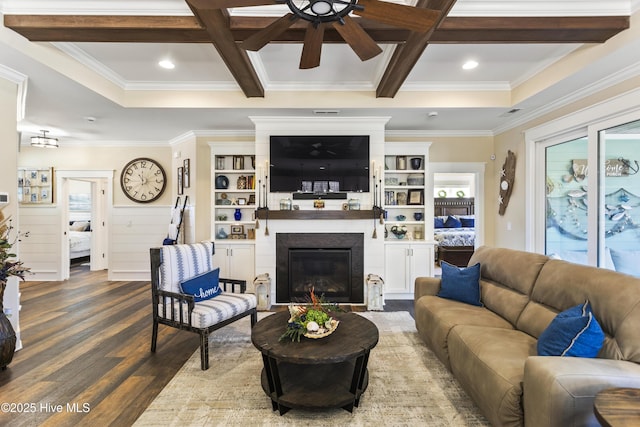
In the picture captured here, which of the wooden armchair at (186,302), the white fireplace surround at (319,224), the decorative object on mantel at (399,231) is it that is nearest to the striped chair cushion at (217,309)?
the wooden armchair at (186,302)

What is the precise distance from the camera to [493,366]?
1870 mm

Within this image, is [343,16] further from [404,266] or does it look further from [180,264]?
[404,266]

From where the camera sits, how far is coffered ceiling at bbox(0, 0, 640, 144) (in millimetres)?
2477

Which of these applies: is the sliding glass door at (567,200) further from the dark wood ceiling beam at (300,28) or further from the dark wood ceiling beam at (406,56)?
the dark wood ceiling beam at (406,56)

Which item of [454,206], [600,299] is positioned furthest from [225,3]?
[454,206]

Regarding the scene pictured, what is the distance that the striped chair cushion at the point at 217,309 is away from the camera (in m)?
2.74

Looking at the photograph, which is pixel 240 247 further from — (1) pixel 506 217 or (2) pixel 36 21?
(1) pixel 506 217

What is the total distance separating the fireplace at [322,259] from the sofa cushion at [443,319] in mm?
1394

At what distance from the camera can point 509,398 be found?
170 centimetres

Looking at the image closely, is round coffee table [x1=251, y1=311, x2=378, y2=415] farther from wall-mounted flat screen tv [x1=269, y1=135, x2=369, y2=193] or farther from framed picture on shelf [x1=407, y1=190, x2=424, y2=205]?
framed picture on shelf [x1=407, y1=190, x2=424, y2=205]

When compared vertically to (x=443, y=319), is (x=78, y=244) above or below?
above

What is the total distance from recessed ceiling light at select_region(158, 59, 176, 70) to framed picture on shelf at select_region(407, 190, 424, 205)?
3.84m

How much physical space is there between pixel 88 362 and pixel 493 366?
3313mm

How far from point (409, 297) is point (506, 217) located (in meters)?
2.01
